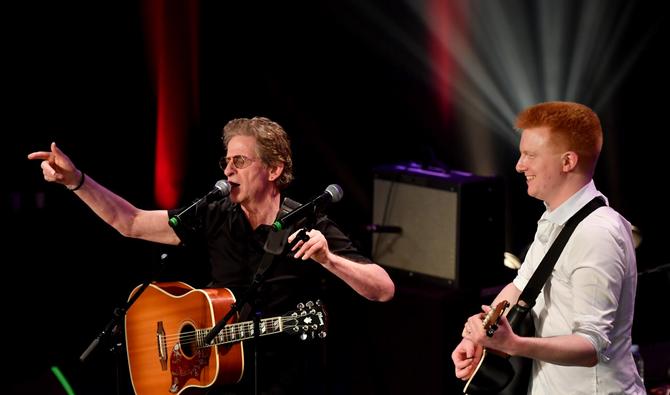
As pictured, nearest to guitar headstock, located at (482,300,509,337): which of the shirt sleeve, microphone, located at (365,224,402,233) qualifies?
the shirt sleeve

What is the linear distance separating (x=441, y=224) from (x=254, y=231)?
168cm

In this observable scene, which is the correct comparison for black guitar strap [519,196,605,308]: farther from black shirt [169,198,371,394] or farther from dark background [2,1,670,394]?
dark background [2,1,670,394]

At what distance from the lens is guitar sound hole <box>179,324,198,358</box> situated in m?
4.20

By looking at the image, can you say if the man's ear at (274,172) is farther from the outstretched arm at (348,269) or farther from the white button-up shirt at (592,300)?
the white button-up shirt at (592,300)

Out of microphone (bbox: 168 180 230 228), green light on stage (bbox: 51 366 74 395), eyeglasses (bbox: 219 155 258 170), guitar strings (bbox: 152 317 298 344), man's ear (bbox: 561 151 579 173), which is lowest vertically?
green light on stage (bbox: 51 366 74 395)

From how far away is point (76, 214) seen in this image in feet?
19.8

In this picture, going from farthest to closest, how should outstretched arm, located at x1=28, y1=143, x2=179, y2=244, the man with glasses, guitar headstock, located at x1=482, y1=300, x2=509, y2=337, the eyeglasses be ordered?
outstretched arm, located at x1=28, y1=143, x2=179, y2=244 < the eyeglasses < the man with glasses < guitar headstock, located at x1=482, y1=300, x2=509, y2=337

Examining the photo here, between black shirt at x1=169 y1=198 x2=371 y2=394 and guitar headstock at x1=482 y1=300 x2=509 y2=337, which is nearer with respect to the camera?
guitar headstock at x1=482 y1=300 x2=509 y2=337

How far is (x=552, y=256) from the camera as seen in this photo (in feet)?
10.5

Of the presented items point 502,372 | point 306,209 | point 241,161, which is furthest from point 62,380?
point 502,372

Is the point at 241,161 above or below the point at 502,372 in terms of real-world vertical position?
above

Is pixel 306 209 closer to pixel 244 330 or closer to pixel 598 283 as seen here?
pixel 244 330

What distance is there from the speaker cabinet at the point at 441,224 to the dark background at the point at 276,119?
151mm

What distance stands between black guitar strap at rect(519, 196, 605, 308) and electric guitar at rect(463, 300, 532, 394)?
0.17 feet
